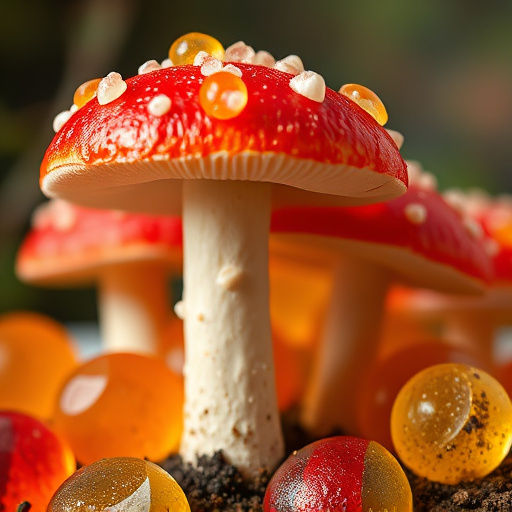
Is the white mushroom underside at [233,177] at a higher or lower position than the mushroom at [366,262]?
higher

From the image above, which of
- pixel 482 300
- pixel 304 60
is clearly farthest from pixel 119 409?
pixel 304 60

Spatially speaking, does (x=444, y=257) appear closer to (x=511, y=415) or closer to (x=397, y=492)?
(x=511, y=415)

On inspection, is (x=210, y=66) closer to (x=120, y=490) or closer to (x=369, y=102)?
(x=369, y=102)

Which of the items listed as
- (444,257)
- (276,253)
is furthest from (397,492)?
(276,253)

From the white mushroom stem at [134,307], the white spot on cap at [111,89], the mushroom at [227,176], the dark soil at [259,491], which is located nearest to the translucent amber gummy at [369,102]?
the mushroom at [227,176]

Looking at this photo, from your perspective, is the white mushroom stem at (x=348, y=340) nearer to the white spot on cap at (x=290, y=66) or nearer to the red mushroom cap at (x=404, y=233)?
the red mushroom cap at (x=404, y=233)

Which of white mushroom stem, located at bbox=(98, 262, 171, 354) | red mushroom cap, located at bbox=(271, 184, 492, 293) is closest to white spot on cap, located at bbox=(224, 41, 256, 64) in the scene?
red mushroom cap, located at bbox=(271, 184, 492, 293)
